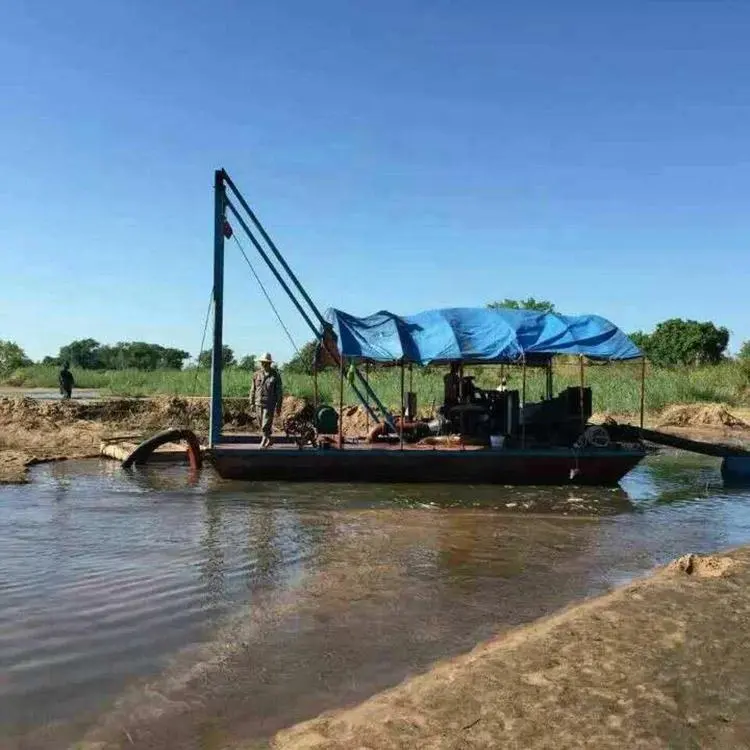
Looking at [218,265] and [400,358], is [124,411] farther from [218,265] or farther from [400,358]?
[400,358]

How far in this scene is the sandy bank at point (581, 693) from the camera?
3672mm

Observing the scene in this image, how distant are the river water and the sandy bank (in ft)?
1.57

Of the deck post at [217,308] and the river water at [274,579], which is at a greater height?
the deck post at [217,308]

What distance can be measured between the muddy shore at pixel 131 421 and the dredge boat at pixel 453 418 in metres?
6.13

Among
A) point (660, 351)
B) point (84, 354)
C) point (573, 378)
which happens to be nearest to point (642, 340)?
point (660, 351)

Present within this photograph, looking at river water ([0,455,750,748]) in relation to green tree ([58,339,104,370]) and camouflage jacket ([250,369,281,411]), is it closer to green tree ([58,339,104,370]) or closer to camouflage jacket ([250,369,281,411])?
camouflage jacket ([250,369,281,411])

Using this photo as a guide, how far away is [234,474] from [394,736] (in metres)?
9.75

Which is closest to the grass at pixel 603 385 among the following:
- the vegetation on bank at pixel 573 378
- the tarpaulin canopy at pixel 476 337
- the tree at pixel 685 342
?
the vegetation on bank at pixel 573 378

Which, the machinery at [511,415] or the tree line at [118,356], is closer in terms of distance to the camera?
the machinery at [511,415]

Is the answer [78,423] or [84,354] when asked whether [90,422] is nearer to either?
[78,423]

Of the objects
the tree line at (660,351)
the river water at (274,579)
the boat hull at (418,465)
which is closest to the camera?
the river water at (274,579)

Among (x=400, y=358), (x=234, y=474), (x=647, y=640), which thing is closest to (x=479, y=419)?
(x=400, y=358)

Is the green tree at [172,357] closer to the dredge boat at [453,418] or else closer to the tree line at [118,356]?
the tree line at [118,356]

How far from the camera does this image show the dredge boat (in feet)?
42.2
